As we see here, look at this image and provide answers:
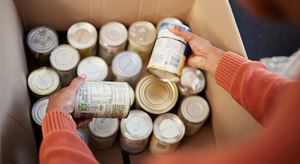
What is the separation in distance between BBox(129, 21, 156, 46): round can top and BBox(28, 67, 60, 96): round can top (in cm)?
22

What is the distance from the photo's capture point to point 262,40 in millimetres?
1415

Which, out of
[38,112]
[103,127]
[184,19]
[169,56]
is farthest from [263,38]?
[38,112]

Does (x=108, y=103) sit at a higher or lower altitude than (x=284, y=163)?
lower

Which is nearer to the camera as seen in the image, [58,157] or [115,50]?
[58,157]

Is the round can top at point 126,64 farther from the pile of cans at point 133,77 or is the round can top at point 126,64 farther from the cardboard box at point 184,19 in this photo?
the cardboard box at point 184,19

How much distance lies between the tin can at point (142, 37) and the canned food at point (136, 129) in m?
0.16

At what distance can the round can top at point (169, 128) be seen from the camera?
3.09ft

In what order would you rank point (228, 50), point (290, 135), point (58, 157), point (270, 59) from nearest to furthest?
1. point (290, 135)
2. point (58, 157)
3. point (228, 50)
4. point (270, 59)

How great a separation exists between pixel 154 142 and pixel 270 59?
59 cm

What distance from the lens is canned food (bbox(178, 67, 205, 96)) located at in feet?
3.34

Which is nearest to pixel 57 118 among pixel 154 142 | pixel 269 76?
pixel 154 142

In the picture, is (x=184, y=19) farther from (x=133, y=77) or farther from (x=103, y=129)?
(x=103, y=129)

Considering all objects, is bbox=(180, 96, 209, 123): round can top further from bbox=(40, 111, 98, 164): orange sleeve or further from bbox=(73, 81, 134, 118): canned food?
bbox=(40, 111, 98, 164): orange sleeve

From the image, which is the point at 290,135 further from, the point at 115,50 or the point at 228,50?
the point at 115,50
